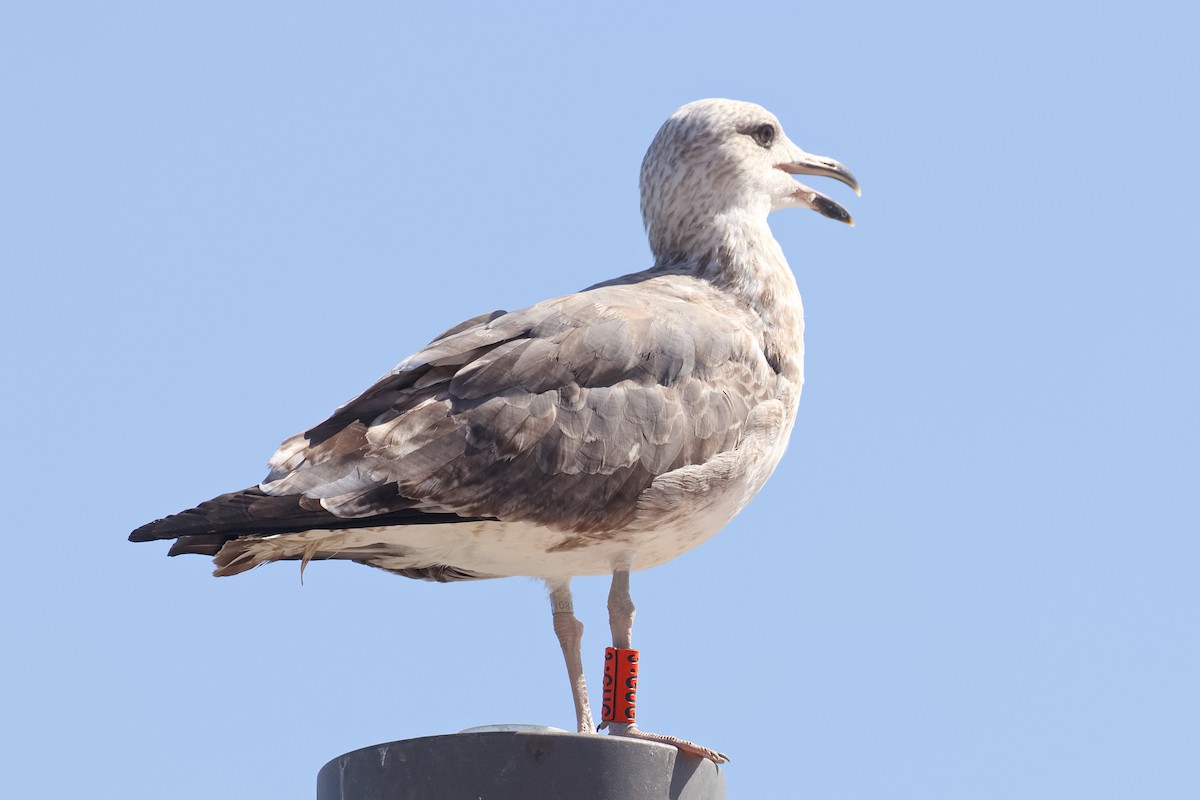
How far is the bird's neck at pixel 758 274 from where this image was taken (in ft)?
29.8

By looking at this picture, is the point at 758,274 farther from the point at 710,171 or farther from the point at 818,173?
the point at 818,173

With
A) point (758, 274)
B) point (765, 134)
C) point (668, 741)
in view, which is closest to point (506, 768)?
point (668, 741)

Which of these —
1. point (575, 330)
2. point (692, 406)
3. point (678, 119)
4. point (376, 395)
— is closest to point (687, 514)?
point (692, 406)

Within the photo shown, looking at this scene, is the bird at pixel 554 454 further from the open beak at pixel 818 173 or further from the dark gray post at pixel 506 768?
the open beak at pixel 818 173

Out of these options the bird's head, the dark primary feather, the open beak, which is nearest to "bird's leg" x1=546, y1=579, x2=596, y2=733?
the dark primary feather

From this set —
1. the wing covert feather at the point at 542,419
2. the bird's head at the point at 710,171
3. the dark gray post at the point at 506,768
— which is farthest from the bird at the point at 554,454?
the bird's head at the point at 710,171

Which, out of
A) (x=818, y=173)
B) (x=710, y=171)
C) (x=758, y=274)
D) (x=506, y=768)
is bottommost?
(x=506, y=768)

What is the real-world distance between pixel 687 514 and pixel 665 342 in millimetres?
858

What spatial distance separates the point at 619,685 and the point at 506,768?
5.73ft

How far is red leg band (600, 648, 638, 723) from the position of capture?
7.75 metres

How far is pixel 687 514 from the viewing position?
8.14 metres

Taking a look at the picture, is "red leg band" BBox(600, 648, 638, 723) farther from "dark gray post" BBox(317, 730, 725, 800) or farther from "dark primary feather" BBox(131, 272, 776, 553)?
"dark gray post" BBox(317, 730, 725, 800)

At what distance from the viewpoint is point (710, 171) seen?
9805 mm

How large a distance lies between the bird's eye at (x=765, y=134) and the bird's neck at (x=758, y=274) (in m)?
0.52
